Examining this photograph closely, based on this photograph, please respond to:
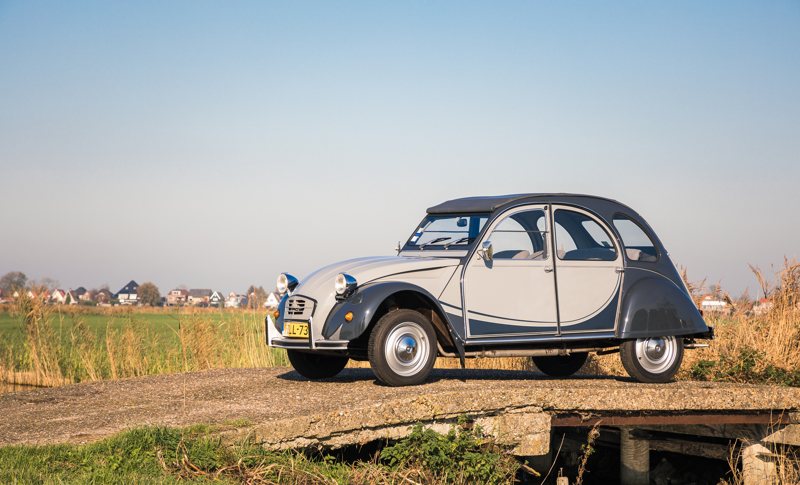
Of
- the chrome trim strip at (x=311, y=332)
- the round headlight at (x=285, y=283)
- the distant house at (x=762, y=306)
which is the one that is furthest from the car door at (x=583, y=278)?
the distant house at (x=762, y=306)

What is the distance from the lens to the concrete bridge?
18.8ft

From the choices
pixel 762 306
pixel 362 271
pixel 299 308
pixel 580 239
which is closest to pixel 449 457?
pixel 362 271

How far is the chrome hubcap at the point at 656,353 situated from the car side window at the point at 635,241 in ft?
3.32

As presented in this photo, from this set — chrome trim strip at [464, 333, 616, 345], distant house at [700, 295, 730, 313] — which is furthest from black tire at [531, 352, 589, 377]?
distant house at [700, 295, 730, 313]

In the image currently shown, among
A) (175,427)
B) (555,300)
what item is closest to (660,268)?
(555,300)

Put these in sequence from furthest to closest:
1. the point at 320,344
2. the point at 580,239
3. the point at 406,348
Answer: the point at 580,239
the point at 406,348
the point at 320,344

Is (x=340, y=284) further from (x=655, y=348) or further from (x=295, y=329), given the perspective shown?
(x=655, y=348)

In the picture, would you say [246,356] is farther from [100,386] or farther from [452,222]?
[452,222]

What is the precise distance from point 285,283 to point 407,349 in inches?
72.2

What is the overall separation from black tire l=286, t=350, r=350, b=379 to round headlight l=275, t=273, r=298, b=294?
2.70ft

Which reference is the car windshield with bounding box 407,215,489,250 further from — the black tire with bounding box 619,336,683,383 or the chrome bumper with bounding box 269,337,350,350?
the black tire with bounding box 619,336,683,383

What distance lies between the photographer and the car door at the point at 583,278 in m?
7.55

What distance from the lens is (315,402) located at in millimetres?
6359

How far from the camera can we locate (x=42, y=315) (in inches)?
475
